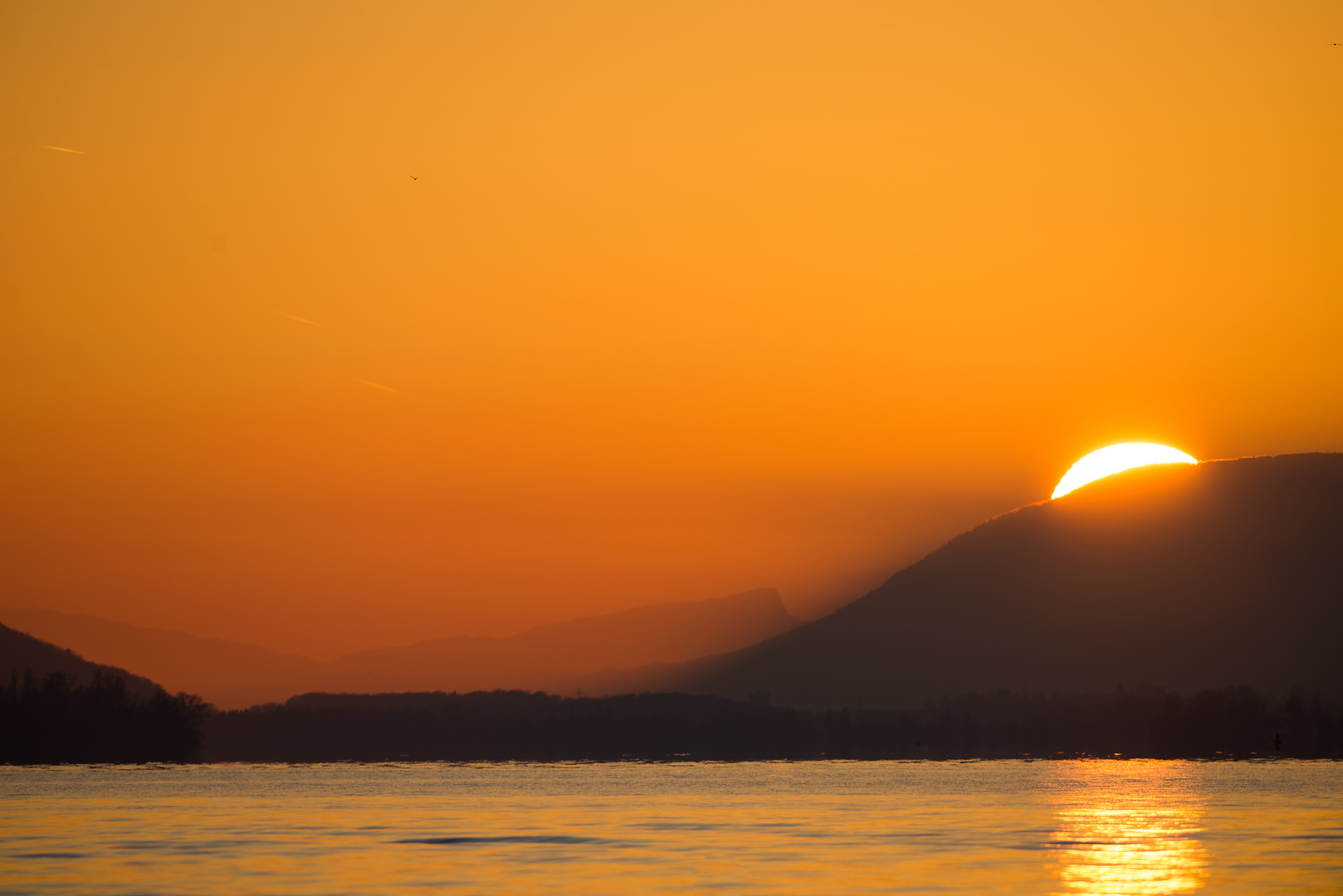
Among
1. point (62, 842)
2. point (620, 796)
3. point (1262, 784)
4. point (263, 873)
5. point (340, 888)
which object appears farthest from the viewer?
point (1262, 784)

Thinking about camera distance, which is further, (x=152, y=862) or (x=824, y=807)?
(x=824, y=807)

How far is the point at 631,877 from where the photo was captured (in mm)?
61250

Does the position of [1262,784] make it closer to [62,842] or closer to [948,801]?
[948,801]

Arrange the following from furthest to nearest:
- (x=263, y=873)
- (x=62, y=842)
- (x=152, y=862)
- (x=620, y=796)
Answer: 1. (x=620, y=796)
2. (x=62, y=842)
3. (x=152, y=862)
4. (x=263, y=873)

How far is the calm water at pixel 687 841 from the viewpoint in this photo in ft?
196

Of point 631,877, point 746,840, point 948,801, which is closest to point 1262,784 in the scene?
point 948,801

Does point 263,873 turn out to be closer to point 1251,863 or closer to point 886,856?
point 886,856

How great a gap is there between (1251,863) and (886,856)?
15.2 meters

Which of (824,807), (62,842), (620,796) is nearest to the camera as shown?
(62,842)

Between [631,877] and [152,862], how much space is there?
74.4 feet

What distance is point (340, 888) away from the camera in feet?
193

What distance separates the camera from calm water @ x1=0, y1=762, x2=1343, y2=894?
59.8 metres

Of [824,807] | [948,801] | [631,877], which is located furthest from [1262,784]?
[631,877]

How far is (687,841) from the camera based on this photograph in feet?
264
